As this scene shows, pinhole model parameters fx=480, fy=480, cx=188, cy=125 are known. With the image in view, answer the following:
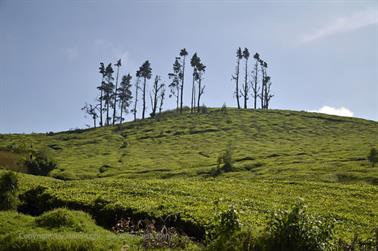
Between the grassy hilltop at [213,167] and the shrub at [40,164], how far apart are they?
139cm

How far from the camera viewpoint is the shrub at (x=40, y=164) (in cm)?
5899

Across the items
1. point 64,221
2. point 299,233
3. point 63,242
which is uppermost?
point 299,233

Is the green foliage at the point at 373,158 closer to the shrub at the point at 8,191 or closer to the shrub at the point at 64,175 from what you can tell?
the shrub at the point at 64,175

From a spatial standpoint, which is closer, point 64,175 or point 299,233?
point 299,233

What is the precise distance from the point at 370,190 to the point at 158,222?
2008cm

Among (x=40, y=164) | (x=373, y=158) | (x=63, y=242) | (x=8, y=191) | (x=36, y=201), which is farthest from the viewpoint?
(x=40, y=164)

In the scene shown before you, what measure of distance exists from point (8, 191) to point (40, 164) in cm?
3177

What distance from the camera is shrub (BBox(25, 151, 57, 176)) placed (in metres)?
59.0

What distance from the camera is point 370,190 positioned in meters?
38.1

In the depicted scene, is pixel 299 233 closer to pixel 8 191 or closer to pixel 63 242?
pixel 63 242

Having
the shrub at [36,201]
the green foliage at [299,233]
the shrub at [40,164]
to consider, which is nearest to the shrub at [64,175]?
the shrub at [40,164]

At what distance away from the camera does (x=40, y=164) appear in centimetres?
6056

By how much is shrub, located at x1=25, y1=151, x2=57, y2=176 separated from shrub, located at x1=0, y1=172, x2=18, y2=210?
28888 mm

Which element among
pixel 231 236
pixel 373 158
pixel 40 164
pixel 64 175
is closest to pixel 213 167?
pixel 64 175
